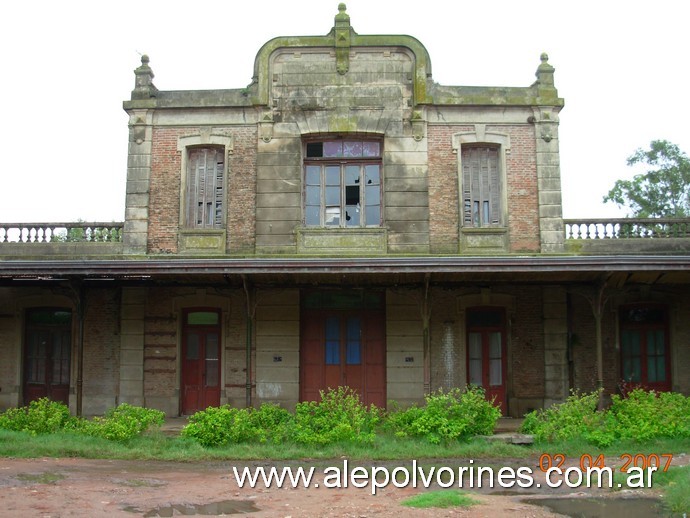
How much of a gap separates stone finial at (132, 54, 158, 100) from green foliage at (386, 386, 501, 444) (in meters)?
9.44

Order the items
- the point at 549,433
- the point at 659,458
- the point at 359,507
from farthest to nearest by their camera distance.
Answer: the point at 549,433 → the point at 659,458 → the point at 359,507

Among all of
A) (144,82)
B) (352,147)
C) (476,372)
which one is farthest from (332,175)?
(476,372)

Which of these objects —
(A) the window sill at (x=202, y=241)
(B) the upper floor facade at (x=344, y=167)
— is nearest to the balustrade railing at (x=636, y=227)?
(B) the upper floor facade at (x=344, y=167)

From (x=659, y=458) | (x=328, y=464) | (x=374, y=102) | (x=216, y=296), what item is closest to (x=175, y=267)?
(x=216, y=296)

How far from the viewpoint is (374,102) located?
16.0 m

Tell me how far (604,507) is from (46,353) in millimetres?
12889

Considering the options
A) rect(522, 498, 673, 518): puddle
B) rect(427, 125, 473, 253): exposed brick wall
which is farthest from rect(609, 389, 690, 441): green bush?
rect(427, 125, 473, 253): exposed brick wall

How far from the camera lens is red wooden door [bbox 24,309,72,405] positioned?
16.3 metres

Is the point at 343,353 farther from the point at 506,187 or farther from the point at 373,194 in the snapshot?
the point at 506,187

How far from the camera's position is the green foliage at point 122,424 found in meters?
12.4

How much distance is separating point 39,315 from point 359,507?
1100 cm

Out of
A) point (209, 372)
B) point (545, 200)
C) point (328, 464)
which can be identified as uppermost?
point (545, 200)

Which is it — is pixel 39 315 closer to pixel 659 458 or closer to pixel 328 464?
pixel 328 464

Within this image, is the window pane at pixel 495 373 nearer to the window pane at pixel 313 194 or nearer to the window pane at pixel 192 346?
the window pane at pixel 313 194
